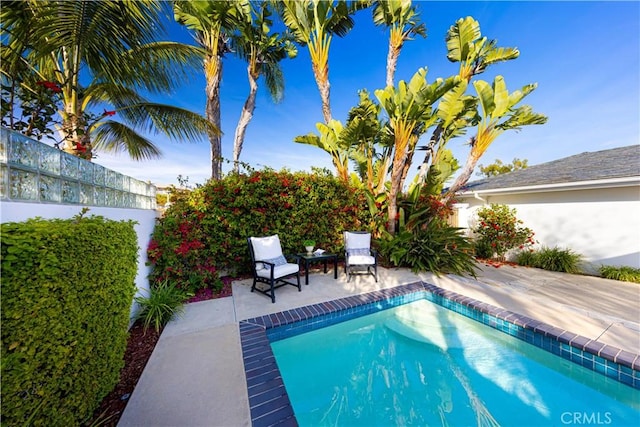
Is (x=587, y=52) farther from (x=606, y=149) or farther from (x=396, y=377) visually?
(x=396, y=377)

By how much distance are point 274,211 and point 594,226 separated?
29.9 ft

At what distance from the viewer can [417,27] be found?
8391mm

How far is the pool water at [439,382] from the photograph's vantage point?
8.04 feet

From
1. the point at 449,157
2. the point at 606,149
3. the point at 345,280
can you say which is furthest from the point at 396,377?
the point at 606,149

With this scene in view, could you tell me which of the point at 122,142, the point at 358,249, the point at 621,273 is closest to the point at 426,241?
the point at 358,249

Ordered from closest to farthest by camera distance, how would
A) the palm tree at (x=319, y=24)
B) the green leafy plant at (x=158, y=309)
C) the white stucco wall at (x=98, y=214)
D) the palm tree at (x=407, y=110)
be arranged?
the white stucco wall at (x=98, y=214), the green leafy plant at (x=158, y=309), the palm tree at (x=407, y=110), the palm tree at (x=319, y=24)

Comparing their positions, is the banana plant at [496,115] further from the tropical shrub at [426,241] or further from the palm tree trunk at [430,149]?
the palm tree trunk at [430,149]

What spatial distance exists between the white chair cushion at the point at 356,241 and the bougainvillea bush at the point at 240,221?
22.2 inches

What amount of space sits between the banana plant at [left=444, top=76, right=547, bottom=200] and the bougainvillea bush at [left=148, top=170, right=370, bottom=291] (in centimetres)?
373

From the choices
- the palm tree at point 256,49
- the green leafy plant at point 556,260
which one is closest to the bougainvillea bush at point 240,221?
the palm tree at point 256,49

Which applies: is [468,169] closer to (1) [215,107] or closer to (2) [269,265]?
(2) [269,265]

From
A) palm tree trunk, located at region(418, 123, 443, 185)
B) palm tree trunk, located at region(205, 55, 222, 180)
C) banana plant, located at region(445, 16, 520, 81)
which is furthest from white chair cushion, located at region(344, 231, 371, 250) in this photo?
banana plant, located at region(445, 16, 520, 81)

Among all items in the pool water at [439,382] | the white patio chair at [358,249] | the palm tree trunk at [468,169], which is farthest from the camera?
the palm tree trunk at [468,169]

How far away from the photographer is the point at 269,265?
4785 millimetres
